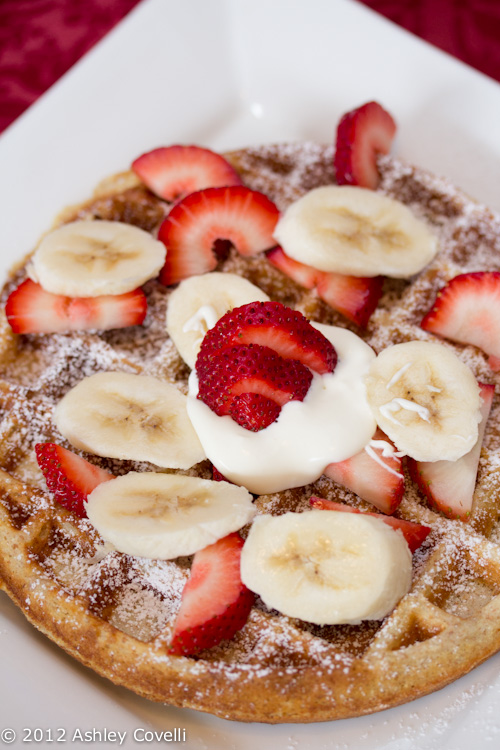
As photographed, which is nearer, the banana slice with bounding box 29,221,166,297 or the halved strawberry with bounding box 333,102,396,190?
the banana slice with bounding box 29,221,166,297

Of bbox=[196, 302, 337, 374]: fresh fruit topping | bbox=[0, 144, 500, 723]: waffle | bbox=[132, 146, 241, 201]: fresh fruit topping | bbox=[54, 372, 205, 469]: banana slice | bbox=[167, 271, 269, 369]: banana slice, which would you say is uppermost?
bbox=[132, 146, 241, 201]: fresh fruit topping

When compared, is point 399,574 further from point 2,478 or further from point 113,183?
point 113,183

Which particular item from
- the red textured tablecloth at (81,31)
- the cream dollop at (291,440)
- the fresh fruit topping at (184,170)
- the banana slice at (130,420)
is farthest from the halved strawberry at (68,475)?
the red textured tablecloth at (81,31)

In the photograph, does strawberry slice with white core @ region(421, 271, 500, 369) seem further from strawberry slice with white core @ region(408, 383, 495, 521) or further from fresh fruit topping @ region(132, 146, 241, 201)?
fresh fruit topping @ region(132, 146, 241, 201)

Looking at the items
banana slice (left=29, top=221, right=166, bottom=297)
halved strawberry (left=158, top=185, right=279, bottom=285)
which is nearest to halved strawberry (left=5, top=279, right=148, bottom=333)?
banana slice (left=29, top=221, right=166, bottom=297)

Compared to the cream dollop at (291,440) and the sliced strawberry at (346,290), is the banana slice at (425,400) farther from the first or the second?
the sliced strawberry at (346,290)

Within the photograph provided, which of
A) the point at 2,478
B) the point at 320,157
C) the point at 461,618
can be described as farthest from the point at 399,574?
the point at 320,157
